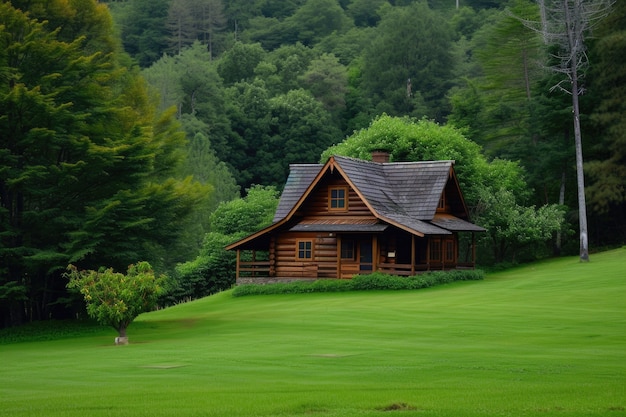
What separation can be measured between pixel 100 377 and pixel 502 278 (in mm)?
32923

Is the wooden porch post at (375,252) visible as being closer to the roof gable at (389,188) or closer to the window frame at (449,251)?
the roof gable at (389,188)

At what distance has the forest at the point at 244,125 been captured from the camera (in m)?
36.8

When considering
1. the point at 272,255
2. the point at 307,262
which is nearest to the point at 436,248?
the point at 307,262

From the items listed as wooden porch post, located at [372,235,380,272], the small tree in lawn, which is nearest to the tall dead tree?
wooden porch post, located at [372,235,380,272]

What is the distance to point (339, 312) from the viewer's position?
3591 centimetres

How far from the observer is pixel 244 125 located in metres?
105

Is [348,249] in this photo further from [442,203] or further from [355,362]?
[355,362]

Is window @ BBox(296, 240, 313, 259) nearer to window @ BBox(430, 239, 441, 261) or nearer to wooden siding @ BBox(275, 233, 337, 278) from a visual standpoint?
wooden siding @ BBox(275, 233, 337, 278)

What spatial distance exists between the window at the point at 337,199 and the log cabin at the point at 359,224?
53mm

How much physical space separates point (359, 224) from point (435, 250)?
6.48 metres

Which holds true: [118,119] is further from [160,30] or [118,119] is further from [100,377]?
[160,30]

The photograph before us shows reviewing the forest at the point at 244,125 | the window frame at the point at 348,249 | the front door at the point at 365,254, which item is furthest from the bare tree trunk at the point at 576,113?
the window frame at the point at 348,249

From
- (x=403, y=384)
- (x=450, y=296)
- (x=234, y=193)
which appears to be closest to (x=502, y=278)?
(x=450, y=296)

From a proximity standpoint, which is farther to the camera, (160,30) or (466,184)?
(160,30)
